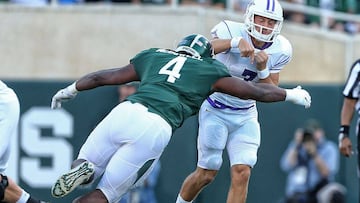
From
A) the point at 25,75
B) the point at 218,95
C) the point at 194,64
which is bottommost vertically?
the point at 25,75

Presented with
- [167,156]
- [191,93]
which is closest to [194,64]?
[191,93]

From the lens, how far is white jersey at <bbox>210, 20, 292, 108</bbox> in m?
10.2

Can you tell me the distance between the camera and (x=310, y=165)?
47.1 feet

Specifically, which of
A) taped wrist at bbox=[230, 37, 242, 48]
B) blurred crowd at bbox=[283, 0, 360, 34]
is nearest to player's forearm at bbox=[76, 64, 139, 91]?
taped wrist at bbox=[230, 37, 242, 48]

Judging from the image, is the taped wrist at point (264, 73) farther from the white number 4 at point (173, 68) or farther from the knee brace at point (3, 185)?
the knee brace at point (3, 185)

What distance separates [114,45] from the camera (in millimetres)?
17016

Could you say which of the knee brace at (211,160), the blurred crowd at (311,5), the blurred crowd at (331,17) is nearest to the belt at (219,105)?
the knee brace at (211,160)

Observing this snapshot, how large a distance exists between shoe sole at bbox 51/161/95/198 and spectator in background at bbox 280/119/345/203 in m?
5.71

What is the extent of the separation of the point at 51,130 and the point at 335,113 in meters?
3.75

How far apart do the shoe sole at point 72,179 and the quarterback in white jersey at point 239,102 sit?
1805mm

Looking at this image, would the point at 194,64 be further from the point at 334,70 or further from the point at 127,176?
the point at 334,70

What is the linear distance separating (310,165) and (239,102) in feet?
14.0

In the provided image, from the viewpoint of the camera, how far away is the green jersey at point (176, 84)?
893 cm

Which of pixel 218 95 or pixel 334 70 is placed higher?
pixel 218 95
